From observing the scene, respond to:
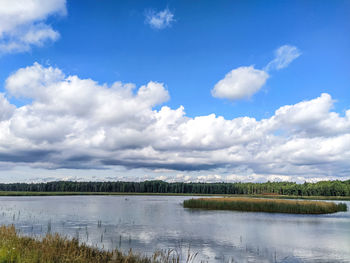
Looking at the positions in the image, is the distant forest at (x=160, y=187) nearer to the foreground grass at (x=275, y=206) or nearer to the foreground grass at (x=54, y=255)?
the foreground grass at (x=275, y=206)

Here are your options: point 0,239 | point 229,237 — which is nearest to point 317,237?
point 229,237

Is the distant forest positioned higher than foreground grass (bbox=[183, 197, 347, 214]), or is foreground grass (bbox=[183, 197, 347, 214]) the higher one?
foreground grass (bbox=[183, 197, 347, 214])

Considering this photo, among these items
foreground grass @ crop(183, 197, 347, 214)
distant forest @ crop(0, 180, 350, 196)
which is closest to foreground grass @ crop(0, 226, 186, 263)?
foreground grass @ crop(183, 197, 347, 214)

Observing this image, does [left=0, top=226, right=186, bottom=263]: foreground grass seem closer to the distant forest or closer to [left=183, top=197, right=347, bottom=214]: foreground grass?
[left=183, top=197, right=347, bottom=214]: foreground grass

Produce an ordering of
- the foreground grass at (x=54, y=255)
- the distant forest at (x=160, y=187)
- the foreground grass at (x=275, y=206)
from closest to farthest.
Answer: the foreground grass at (x=54, y=255) < the foreground grass at (x=275, y=206) < the distant forest at (x=160, y=187)

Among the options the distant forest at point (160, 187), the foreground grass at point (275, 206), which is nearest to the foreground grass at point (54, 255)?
the foreground grass at point (275, 206)

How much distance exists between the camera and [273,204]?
157 ft

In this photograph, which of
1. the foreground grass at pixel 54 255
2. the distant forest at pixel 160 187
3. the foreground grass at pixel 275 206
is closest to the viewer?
the foreground grass at pixel 54 255

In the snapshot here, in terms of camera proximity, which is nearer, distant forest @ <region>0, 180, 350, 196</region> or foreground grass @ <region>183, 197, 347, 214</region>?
foreground grass @ <region>183, 197, 347, 214</region>

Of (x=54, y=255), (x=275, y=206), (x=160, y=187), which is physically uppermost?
(x=54, y=255)

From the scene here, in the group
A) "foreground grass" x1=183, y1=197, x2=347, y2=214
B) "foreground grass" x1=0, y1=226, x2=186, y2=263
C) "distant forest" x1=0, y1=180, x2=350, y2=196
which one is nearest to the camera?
"foreground grass" x1=0, y1=226, x2=186, y2=263

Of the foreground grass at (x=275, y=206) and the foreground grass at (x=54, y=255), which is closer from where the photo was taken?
the foreground grass at (x=54, y=255)

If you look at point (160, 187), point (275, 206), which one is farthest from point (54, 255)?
point (160, 187)

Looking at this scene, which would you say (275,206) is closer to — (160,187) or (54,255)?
(54,255)
